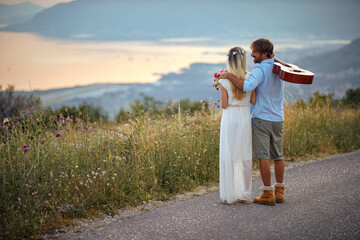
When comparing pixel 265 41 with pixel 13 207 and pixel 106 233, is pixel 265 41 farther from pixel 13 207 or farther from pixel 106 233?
pixel 13 207

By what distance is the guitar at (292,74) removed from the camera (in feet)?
16.5

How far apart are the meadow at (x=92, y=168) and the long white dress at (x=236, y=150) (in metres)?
1.06

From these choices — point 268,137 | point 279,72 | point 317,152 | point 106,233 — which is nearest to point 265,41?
point 279,72

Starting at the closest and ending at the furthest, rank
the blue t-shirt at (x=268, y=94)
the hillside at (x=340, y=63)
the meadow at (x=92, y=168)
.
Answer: the meadow at (x=92, y=168)
the blue t-shirt at (x=268, y=94)
the hillside at (x=340, y=63)

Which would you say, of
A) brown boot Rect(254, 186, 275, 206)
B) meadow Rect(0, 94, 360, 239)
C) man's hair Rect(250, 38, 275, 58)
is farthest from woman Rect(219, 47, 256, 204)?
meadow Rect(0, 94, 360, 239)

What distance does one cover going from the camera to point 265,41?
5215mm

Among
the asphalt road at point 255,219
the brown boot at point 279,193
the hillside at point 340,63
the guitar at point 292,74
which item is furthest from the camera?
the hillside at point 340,63

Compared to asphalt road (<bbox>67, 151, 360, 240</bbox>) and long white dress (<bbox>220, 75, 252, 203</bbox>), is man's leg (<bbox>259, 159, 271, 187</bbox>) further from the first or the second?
asphalt road (<bbox>67, 151, 360, 240</bbox>)

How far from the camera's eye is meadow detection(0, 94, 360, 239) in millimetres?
4770

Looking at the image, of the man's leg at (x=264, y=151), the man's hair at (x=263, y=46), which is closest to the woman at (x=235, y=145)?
the man's leg at (x=264, y=151)

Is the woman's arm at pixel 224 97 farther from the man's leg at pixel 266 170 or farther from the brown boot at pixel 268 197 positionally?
the brown boot at pixel 268 197

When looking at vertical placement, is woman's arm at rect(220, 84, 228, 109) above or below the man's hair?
below

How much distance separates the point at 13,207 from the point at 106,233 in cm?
125

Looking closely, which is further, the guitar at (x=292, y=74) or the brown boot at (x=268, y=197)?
the brown boot at (x=268, y=197)
